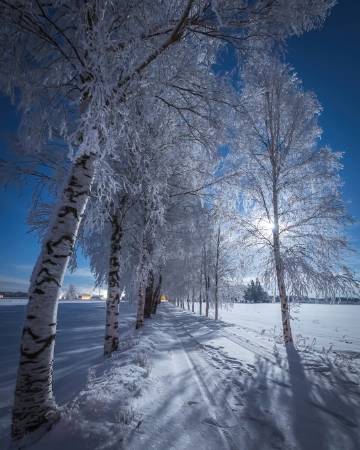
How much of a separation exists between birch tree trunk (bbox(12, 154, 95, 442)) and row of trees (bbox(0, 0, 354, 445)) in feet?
0.04

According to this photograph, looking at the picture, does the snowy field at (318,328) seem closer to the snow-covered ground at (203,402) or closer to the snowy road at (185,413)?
the snow-covered ground at (203,402)

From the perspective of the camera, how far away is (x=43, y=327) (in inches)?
114

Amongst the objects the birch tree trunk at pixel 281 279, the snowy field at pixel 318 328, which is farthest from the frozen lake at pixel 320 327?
the birch tree trunk at pixel 281 279

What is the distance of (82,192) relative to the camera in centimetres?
332

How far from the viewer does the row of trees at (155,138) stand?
299 centimetres

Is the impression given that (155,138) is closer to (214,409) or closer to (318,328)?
(214,409)

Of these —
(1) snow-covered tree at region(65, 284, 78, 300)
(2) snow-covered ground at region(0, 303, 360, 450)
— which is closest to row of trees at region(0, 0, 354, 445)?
(2) snow-covered ground at region(0, 303, 360, 450)

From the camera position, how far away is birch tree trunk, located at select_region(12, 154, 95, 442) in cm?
278

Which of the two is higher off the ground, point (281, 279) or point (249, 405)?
point (281, 279)

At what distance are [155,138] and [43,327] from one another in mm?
5306

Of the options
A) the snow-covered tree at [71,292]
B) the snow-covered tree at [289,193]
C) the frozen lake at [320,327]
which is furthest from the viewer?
the snow-covered tree at [71,292]

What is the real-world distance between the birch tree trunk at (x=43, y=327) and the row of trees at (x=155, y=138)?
0.01 m

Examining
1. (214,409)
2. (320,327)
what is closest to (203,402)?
(214,409)

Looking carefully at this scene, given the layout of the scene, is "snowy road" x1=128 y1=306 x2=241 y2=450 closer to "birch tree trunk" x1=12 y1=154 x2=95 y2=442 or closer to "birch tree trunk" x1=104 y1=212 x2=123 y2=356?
"birch tree trunk" x1=12 y1=154 x2=95 y2=442
